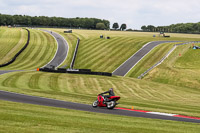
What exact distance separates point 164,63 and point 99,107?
43.7m

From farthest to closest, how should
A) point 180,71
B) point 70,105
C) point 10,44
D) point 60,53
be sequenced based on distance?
point 10,44
point 60,53
point 180,71
point 70,105

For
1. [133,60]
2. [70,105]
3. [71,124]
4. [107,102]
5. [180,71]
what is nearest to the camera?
[71,124]

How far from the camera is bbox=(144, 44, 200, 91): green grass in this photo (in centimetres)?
5191

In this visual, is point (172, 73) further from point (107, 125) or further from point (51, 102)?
point (107, 125)

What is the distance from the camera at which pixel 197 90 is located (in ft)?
155

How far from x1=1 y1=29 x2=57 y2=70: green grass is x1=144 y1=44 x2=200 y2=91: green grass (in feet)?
105

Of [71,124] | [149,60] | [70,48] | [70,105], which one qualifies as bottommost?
[149,60]

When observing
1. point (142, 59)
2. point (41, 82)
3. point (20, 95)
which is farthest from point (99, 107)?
point (142, 59)

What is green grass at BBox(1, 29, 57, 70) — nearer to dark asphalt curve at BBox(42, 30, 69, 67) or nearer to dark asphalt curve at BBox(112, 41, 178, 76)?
dark asphalt curve at BBox(42, 30, 69, 67)

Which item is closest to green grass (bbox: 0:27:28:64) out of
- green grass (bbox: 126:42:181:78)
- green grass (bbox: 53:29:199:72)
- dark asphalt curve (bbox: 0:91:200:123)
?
green grass (bbox: 53:29:199:72)

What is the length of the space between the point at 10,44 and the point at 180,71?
194 ft

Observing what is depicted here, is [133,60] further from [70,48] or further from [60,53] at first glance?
[70,48]

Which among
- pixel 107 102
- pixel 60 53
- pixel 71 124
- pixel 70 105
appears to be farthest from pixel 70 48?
pixel 71 124

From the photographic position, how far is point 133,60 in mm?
71000
